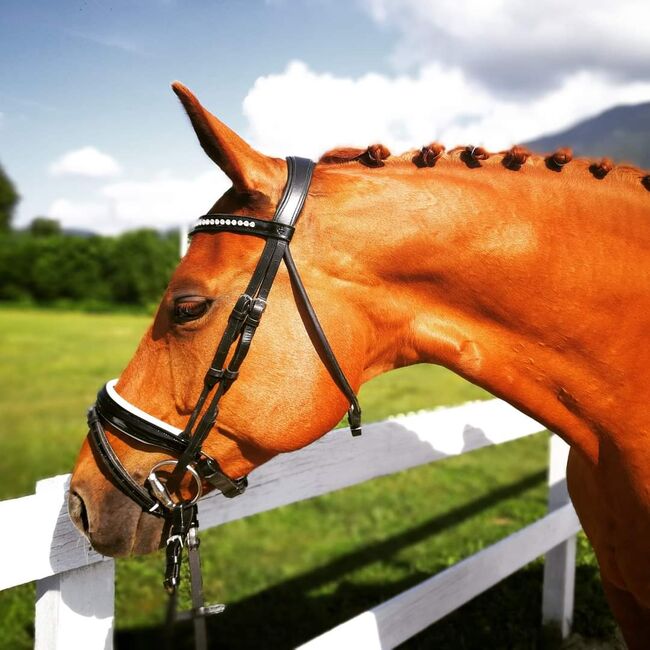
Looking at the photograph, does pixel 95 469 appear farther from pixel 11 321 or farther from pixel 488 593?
pixel 11 321

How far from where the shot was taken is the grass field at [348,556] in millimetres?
4094

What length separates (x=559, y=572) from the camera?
13.4 ft

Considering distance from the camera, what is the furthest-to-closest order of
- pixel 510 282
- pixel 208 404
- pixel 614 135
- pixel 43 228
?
pixel 43 228
pixel 614 135
pixel 510 282
pixel 208 404

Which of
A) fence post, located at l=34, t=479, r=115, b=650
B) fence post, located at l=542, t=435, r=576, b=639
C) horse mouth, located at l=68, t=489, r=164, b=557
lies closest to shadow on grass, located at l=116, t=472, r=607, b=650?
fence post, located at l=542, t=435, r=576, b=639

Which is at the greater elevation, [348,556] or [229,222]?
[229,222]

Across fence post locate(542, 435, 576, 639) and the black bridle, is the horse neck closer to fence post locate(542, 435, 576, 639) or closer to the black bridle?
the black bridle

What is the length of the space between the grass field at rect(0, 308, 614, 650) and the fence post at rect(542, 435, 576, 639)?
17 centimetres

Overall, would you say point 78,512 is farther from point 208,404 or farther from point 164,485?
point 208,404

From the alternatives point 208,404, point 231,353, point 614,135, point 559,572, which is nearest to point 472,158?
point 231,353

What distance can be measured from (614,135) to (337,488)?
2.23 metres

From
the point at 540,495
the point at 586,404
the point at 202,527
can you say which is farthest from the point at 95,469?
the point at 540,495

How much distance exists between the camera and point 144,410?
5.92 ft

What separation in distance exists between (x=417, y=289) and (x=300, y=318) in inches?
16.1

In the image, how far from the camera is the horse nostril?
1.76 m
